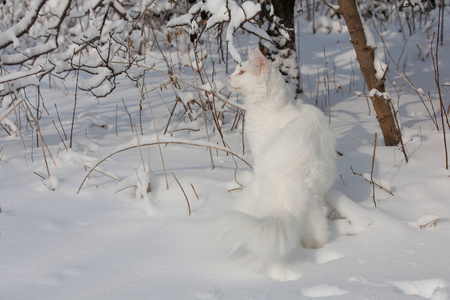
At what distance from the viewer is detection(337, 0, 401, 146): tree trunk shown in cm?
297

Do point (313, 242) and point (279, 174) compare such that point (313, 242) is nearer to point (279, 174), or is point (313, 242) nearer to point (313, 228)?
point (313, 228)

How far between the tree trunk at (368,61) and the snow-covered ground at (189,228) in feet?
0.53

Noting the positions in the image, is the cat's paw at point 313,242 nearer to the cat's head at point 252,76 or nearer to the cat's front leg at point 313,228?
the cat's front leg at point 313,228

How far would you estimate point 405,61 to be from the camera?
5.38 m

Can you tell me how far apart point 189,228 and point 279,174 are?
1.84 ft

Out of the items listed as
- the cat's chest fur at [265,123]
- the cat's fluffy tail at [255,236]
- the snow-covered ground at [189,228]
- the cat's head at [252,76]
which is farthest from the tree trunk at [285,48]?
the cat's fluffy tail at [255,236]

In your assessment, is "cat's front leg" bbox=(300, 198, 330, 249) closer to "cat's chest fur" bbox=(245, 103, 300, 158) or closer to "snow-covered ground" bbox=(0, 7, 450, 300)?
"snow-covered ground" bbox=(0, 7, 450, 300)

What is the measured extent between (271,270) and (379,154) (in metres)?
1.57

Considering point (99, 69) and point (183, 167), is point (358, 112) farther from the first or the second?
point (99, 69)

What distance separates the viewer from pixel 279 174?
2041mm

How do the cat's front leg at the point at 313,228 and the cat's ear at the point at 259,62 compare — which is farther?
the cat's ear at the point at 259,62

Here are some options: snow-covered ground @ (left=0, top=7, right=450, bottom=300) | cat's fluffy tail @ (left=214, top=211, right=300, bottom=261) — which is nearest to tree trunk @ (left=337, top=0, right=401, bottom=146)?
snow-covered ground @ (left=0, top=7, right=450, bottom=300)

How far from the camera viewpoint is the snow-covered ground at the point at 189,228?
5.59ft

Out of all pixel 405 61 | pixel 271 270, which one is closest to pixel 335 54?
pixel 405 61
